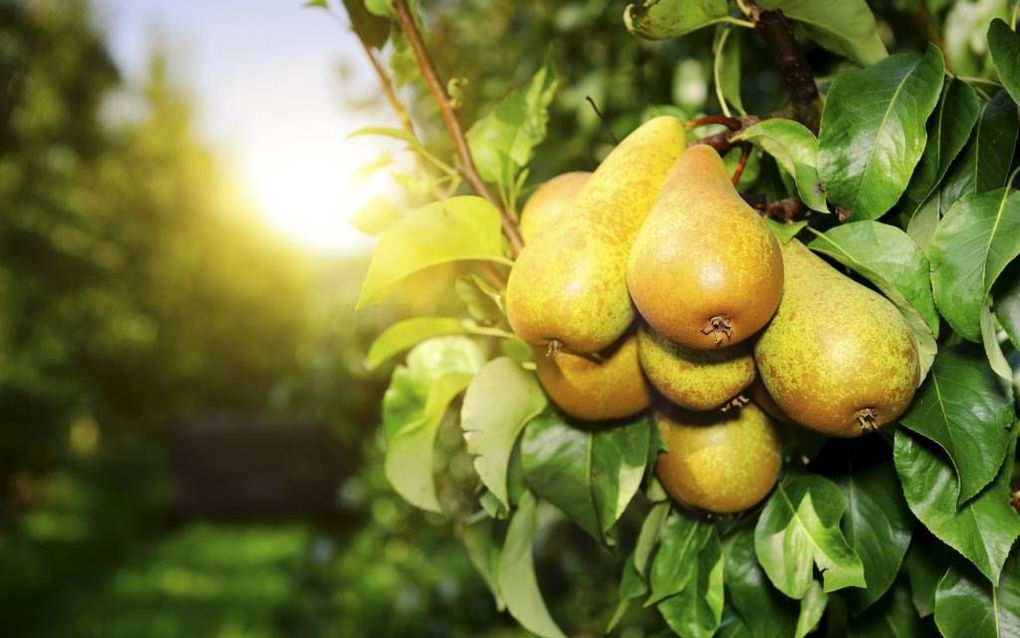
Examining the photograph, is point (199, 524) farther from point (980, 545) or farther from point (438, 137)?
point (980, 545)

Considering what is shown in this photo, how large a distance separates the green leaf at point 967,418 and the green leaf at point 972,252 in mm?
59

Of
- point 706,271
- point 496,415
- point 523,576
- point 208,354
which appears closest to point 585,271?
point 706,271

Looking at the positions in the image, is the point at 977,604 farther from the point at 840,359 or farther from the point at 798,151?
the point at 798,151

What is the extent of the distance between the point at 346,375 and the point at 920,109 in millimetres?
3536

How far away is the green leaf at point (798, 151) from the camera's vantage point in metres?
0.77

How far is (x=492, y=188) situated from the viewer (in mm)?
1053

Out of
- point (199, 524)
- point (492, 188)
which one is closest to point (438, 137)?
point (492, 188)

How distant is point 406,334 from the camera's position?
100 centimetres

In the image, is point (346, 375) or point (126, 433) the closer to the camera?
point (346, 375)

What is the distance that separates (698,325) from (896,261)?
181mm

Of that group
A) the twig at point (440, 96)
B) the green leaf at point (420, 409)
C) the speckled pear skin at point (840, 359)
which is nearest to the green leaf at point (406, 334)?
the green leaf at point (420, 409)

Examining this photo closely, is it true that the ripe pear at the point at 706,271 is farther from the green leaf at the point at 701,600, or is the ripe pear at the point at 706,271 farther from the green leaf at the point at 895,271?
the green leaf at the point at 701,600

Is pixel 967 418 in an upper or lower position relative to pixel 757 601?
upper

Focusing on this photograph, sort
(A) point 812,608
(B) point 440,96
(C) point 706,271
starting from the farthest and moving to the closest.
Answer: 1. (B) point 440,96
2. (A) point 812,608
3. (C) point 706,271
